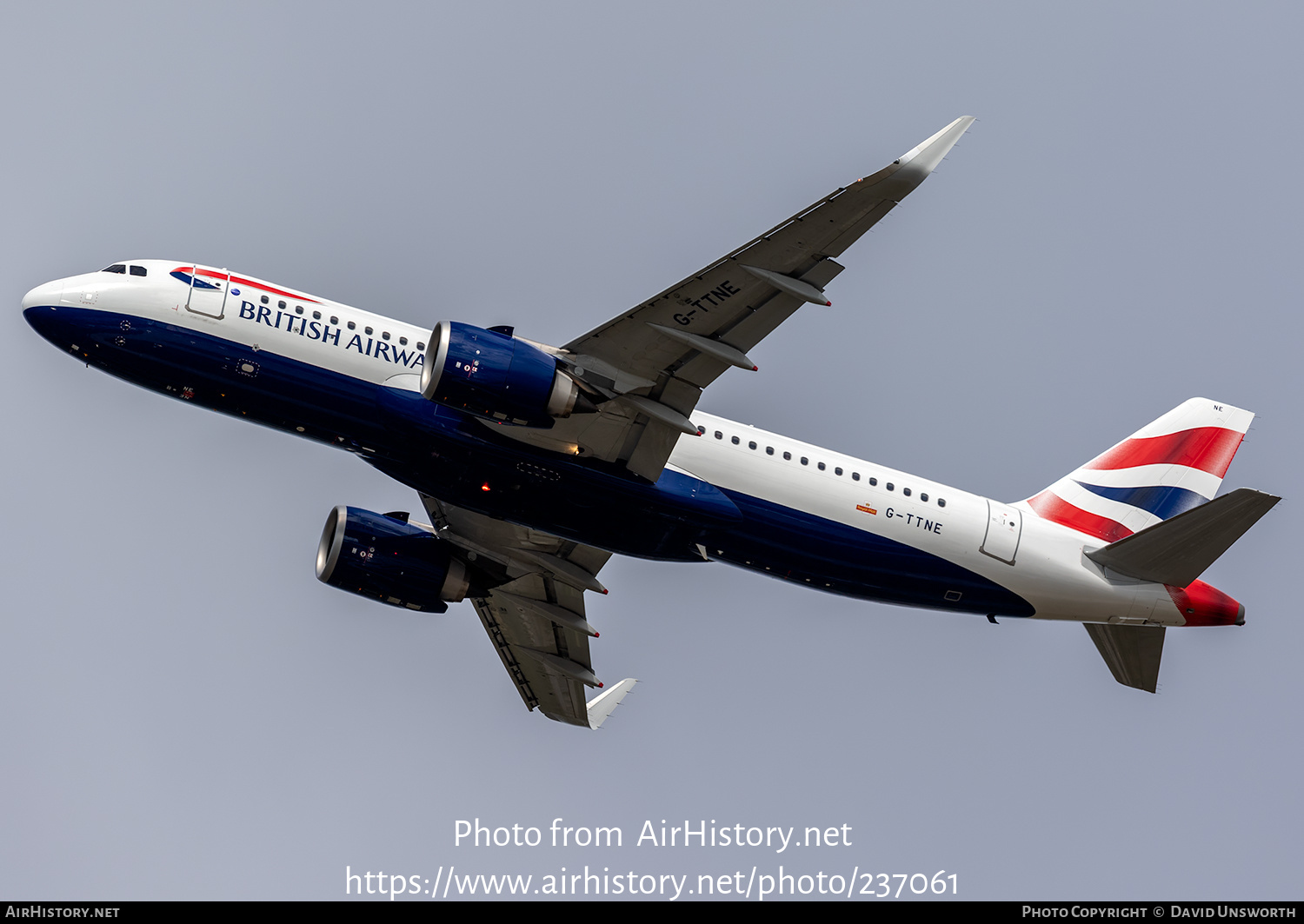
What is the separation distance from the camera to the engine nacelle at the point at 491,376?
31734 mm

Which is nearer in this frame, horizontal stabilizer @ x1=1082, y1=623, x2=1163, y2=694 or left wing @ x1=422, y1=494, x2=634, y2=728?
horizontal stabilizer @ x1=1082, y1=623, x2=1163, y2=694

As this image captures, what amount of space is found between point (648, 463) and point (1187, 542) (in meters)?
15.3

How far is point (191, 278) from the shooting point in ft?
113

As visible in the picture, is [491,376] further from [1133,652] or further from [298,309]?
[1133,652]

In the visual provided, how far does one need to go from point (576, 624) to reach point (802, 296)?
16.5 meters

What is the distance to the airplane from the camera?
3206cm

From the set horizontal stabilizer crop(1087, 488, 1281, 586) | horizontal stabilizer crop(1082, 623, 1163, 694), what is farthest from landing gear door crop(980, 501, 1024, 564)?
horizontal stabilizer crop(1082, 623, 1163, 694)

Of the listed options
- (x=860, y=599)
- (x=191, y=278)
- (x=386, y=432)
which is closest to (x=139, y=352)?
(x=191, y=278)

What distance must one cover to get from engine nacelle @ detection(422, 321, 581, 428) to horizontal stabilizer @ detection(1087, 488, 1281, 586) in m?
17.0

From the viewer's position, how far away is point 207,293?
3409 cm

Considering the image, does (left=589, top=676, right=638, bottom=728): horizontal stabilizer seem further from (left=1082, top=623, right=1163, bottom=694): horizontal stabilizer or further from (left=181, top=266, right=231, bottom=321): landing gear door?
(left=181, top=266, right=231, bottom=321): landing gear door

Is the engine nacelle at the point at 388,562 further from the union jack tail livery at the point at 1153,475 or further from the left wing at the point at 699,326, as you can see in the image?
the union jack tail livery at the point at 1153,475

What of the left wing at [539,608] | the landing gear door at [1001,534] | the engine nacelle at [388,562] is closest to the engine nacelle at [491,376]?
the left wing at [539,608]

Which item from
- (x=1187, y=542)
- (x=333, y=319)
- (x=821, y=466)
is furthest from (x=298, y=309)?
(x=1187, y=542)
